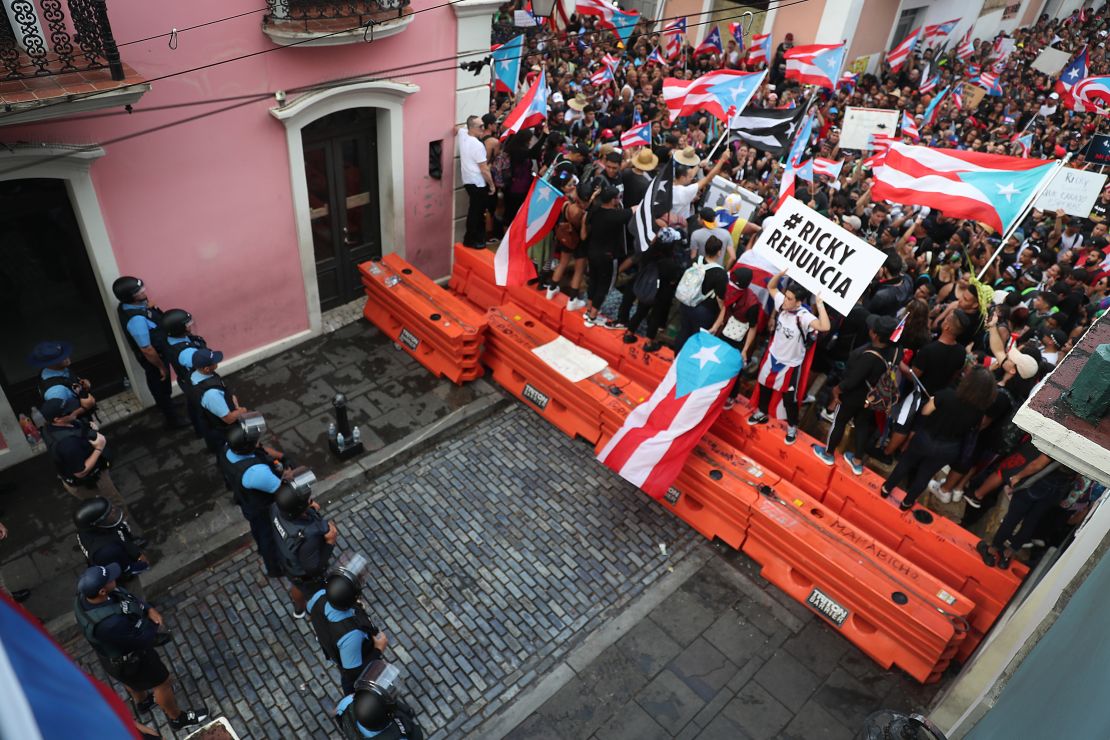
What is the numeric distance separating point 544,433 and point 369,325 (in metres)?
3.45

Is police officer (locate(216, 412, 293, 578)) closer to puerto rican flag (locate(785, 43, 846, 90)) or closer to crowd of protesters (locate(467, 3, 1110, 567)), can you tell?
crowd of protesters (locate(467, 3, 1110, 567))

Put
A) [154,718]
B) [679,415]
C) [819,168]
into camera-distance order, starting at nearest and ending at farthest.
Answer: [154,718]
[679,415]
[819,168]

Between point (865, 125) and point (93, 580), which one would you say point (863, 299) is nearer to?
point (865, 125)

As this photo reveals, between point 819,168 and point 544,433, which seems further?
point 819,168

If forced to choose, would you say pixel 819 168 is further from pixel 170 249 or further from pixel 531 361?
pixel 170 249

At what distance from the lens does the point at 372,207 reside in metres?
11.2

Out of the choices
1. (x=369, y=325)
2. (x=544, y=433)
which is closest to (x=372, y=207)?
(x=369, y=325)

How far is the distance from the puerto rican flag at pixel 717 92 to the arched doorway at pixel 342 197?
4520mm

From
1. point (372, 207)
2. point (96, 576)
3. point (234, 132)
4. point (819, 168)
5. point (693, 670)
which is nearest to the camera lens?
point (96, 576)

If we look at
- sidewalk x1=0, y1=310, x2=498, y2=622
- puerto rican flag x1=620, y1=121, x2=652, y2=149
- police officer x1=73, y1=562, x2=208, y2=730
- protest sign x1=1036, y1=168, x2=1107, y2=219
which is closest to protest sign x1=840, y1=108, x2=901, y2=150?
protest sign x1=1036, y1=168, x2=1107, y2=219

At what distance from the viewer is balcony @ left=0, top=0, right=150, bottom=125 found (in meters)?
6.45

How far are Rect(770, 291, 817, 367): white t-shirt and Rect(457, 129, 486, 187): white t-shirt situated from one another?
5004mm

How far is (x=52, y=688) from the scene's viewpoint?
1453mm

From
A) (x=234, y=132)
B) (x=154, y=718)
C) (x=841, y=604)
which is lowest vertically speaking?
(x=154, y=718)
